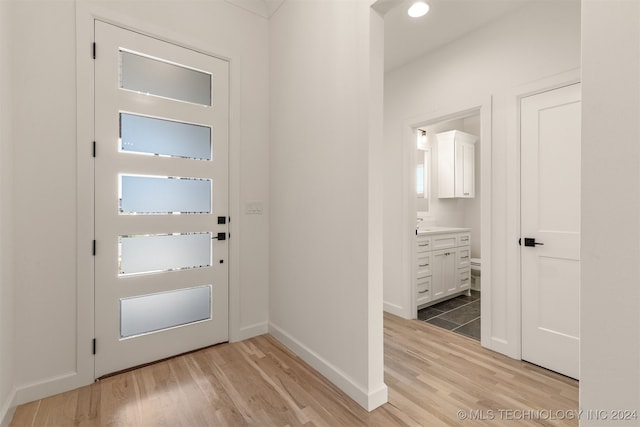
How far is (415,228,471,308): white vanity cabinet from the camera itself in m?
3.53

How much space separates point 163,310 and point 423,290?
2.81 metres

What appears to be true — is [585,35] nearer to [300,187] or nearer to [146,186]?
[300,187]

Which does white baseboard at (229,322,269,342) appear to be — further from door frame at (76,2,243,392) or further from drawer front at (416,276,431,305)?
drawer front at (416,276,431,305)

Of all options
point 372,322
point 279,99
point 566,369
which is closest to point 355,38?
point 279,99

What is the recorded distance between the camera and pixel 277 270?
9.05ft

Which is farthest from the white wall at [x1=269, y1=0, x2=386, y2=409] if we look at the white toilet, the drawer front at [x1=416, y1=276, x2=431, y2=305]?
the white toilet

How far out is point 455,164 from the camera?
4613mm

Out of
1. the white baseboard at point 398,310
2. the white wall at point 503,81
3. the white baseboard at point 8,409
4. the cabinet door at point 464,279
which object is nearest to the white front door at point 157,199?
the white baseboard at point 8,409

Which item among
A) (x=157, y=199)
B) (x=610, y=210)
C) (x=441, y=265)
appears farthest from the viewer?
(x=441, y=265)

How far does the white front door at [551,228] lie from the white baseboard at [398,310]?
112 centimetres

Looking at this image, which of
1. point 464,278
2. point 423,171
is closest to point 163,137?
point 423,171

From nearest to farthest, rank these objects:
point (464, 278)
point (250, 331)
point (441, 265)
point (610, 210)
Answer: point (610, 210) → point (250, 331) → point (441, 265) → point (464, 278)

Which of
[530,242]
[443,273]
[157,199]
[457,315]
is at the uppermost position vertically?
[157,199]

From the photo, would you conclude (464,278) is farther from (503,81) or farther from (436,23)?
(436,23)
